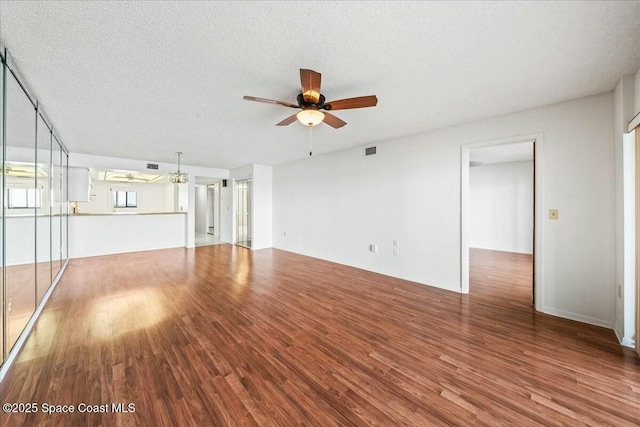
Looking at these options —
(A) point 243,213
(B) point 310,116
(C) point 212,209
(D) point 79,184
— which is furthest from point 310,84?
(C) point 212,209

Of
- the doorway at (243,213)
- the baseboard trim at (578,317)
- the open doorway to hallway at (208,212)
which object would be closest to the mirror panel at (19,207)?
the doorway at (243,213)

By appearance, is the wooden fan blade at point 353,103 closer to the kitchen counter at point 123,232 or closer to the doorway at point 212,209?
the kitchen counter at point 123,232

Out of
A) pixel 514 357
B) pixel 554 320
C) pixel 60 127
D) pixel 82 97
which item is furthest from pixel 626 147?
pixel 60 127

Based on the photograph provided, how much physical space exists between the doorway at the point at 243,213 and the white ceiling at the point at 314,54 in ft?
13.4

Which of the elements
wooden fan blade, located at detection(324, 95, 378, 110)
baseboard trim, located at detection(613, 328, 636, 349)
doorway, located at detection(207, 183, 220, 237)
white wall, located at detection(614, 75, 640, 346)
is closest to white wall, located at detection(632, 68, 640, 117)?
white wall, located at detection(614, 75, 640, 346)

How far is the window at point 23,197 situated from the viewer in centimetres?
209

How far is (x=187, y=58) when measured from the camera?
1.96 m

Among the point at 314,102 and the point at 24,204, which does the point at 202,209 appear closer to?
the point at 24,204

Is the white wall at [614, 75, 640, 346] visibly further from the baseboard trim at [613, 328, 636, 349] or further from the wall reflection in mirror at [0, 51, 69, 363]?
the wall reflection in mirror at [0, 51, 69, 363]

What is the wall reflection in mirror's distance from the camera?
2.02 meters

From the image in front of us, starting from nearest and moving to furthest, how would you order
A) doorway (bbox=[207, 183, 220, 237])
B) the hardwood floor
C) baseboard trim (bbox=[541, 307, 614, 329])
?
the hardwood floor
baseboard trim (bbox=[541, 307, 614, 329])
doorway (bbox=[207, 183, 220, 237])

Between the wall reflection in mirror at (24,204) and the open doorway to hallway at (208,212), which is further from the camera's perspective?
the open doorway to hallway at (208,212)

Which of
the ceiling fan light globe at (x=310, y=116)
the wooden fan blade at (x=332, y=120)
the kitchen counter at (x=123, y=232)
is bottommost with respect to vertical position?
the kitchen counter at (x=123, y=232)

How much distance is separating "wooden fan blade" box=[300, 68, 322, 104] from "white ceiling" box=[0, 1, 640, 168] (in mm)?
158
